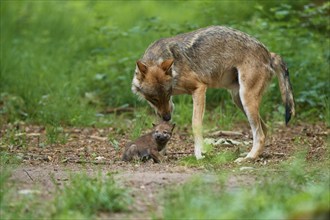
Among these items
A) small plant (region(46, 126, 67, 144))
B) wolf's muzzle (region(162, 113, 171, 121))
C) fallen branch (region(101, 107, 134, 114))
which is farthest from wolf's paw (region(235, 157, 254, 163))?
fallen branch (region(101, 107, 134, 114))

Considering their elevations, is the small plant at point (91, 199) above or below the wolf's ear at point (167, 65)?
above

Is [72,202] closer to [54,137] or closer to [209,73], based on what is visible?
[209,73]

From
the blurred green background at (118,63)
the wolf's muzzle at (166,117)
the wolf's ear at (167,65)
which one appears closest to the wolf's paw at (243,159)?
the wolf's muzzle at (166,117)

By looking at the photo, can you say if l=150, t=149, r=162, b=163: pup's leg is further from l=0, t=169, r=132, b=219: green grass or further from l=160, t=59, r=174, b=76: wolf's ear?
l=0, t=169, r=132, b=219: green grass

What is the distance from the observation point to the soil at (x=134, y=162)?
6.61 metres

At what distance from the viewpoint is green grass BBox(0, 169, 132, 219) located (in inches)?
222

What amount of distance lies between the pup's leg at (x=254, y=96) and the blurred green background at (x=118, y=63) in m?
2.80

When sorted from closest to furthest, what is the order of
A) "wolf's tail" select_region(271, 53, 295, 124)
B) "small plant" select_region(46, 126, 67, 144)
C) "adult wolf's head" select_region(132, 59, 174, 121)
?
"adult wolf's head" select_region(132, 59, 174, 121), "wolf's tail" select_region(271, 53, 295, 124), "small plant" select_region(46, 126, 67, 144)

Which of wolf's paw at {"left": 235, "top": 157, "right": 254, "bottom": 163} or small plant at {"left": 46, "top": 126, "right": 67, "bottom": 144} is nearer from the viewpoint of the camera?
wolf's paw at {"left": 235, "top": 157, "right": 254, "bottom": 163}

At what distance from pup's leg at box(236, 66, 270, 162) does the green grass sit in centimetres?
367

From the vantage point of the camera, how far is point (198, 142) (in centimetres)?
918

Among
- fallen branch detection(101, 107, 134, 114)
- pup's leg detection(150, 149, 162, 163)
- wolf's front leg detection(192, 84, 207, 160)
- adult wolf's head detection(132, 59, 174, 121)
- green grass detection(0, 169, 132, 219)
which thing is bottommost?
fallen branch detection(101, 107, 134, 114)

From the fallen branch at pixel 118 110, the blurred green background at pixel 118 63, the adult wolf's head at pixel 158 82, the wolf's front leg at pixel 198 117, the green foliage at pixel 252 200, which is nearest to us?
the green foliage at pixel 252 200

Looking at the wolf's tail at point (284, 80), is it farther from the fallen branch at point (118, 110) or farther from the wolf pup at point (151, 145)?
the fallen branch at point (118, 110)
